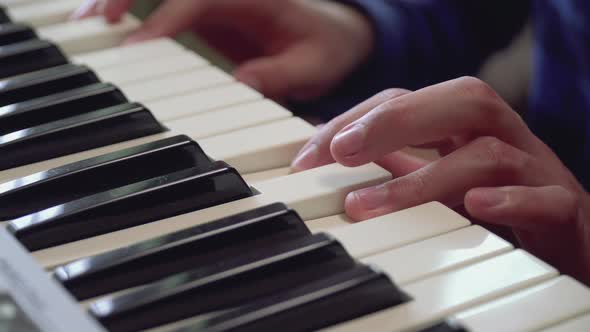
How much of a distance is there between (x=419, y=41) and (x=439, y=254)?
95cm

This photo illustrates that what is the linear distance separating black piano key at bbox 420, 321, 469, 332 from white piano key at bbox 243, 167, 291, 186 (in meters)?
0.26

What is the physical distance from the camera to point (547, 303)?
580 millimetres

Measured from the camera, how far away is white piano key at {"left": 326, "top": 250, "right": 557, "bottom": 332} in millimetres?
567

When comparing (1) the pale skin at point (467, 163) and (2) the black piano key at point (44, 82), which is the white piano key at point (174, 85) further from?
(1) the pale skin at point (467, 163)

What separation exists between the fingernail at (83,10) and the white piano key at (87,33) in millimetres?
11

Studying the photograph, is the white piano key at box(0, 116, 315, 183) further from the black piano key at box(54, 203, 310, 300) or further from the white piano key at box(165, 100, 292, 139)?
the black piano key at box(54, 203, 310, 300)

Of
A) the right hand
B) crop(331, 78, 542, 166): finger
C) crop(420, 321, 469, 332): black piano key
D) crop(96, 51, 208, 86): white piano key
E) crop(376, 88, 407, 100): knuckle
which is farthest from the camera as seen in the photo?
the right hand

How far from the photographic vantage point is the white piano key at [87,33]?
1.10 m

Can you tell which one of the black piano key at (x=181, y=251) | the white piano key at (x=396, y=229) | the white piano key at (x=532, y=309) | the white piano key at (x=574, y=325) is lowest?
the white piano key at (x=574, y=325)

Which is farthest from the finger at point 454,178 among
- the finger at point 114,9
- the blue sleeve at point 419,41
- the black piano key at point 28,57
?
the blue sleeve at point 419,41

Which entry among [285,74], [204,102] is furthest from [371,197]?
[285,74]

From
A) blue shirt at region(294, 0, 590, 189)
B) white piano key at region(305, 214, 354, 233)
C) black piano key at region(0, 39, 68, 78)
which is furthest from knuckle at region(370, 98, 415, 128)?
blue shirt at region(294, 0, 590, 189)

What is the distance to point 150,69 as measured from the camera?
1.03 meters

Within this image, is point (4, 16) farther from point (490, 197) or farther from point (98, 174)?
point (490, 197)
